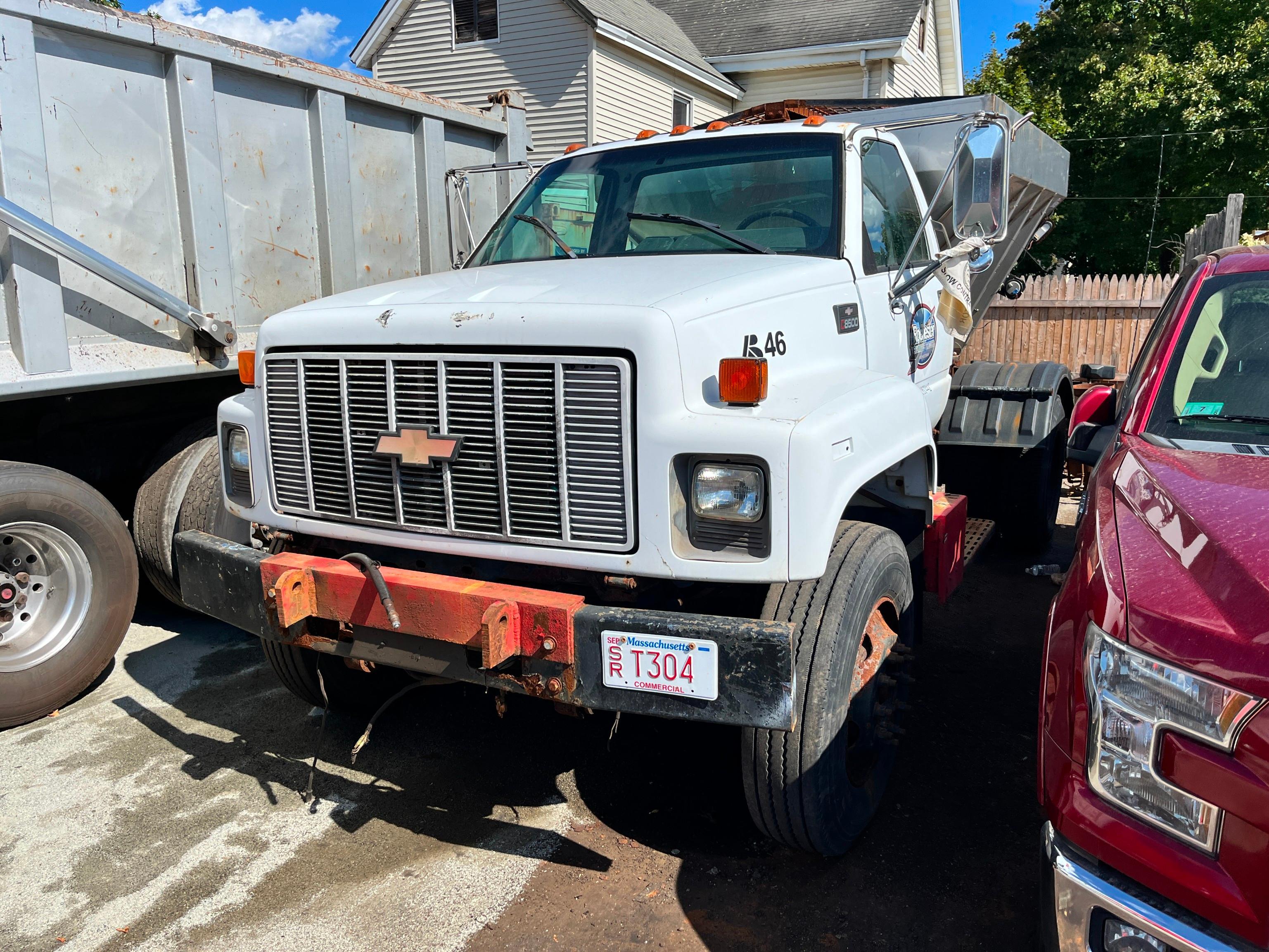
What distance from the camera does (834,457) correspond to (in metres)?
2.72

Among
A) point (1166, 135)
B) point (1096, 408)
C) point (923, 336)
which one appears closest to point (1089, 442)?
point (1096, 408)

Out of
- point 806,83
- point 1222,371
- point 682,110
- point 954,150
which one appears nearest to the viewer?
point 1222,371

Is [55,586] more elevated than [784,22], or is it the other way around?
[784,22]

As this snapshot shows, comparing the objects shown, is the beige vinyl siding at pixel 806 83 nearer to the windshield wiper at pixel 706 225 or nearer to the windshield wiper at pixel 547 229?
the windshield wiper at pixel 547 229

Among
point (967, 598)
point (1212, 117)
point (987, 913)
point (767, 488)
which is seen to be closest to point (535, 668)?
point (767, 488)

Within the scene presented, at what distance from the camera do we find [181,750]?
4.11 meters

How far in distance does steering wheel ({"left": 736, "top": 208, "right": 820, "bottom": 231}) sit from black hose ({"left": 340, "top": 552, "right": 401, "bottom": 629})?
6.53 ft

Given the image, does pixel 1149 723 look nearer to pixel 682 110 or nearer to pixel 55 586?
pixel 55 586

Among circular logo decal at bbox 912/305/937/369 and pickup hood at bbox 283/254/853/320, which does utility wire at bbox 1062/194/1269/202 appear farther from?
pickup hood at bbox 283/254/853/320

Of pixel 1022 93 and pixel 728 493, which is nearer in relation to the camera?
pixel 728 493

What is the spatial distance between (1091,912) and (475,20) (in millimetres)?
19738

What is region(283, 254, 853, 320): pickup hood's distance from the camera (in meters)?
2.88

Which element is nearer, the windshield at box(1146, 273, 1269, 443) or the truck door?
the windshield at box(1146, 273, 1269, 443)

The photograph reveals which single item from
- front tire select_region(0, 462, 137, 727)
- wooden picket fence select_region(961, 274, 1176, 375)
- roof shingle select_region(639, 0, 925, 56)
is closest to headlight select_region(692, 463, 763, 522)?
front tire select_region(0, 462, 137, 727)
